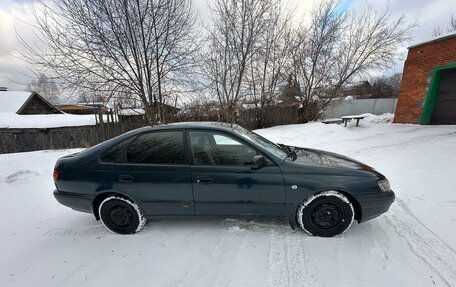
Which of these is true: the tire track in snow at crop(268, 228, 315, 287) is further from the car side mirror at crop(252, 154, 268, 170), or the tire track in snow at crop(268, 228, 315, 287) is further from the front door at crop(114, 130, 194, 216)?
the front door at crop(114, 130, 194, 216)

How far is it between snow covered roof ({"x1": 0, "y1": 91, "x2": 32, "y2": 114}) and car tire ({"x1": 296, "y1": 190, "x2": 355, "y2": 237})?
79.9ft

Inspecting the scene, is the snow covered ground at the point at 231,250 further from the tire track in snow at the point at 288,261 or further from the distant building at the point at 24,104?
the distant building at the point at 24,104

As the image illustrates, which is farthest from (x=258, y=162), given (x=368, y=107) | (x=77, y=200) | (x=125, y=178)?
(x=368, y=107)

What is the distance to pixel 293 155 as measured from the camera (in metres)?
3.05

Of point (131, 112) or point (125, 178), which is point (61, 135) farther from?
point (125, 178)

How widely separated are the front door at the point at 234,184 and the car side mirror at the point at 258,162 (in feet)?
0.16

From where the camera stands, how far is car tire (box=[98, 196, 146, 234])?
2842 mm

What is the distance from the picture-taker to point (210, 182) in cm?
266

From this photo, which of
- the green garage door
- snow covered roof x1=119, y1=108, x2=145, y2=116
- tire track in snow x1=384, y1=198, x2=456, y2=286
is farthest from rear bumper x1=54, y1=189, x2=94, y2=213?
the green garage door

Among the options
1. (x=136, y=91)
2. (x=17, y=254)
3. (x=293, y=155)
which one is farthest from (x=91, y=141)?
(x=293, y=155)

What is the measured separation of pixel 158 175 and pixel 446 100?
1081 cm

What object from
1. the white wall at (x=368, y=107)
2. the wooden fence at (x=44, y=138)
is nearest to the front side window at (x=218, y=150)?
the wooden fence at (x=44, y=138)

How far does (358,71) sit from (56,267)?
16749 millimetres

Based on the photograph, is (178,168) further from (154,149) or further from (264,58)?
(264,58)
